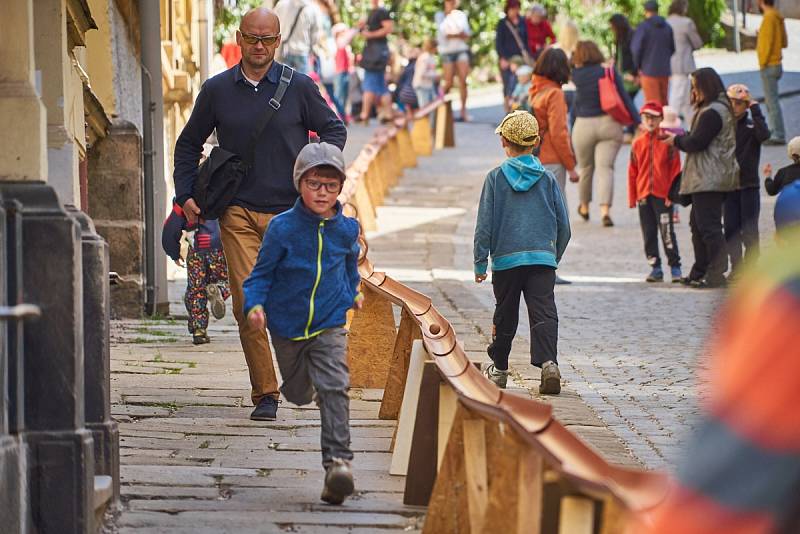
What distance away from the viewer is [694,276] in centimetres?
1484

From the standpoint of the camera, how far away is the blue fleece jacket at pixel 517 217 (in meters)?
8.90

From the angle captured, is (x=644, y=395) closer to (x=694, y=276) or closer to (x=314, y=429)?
(x=314, y=429)

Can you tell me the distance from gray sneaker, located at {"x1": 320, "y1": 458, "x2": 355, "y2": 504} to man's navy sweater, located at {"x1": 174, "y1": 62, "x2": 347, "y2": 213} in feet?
7.19

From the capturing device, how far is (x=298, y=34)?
73.2 feet

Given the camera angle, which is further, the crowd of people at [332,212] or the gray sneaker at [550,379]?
the gray sneaker at [550,379]

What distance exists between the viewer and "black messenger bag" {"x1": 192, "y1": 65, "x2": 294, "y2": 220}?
26.1 ft

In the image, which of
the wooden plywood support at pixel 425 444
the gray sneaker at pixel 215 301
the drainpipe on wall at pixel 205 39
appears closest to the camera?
the wooden plywood support at pixel 425 444

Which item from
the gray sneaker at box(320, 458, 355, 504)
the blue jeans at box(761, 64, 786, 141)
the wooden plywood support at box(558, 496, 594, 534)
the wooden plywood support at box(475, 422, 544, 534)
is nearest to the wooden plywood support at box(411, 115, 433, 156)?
the blue jeans at box(761, 64, 786, 141)

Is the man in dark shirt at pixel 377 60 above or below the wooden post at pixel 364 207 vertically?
above

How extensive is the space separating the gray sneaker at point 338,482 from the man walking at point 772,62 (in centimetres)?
1685

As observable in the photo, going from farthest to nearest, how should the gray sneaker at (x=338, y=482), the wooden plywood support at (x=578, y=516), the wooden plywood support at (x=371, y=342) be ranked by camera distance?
1. the wooden plywood support at (x=371, y=342)
2. the gray sneaker at (x=338, y=482)
3. the wooden plywood support at (x=578, y=516)

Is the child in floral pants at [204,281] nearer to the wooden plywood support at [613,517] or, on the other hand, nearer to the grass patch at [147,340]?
the grass patch at [147,340]

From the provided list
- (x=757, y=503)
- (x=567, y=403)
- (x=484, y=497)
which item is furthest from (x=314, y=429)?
(x=757, y=503)

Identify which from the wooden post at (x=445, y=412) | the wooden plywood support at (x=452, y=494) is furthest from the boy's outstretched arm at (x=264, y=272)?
the wooden plywood support at (x=452, y=494)
